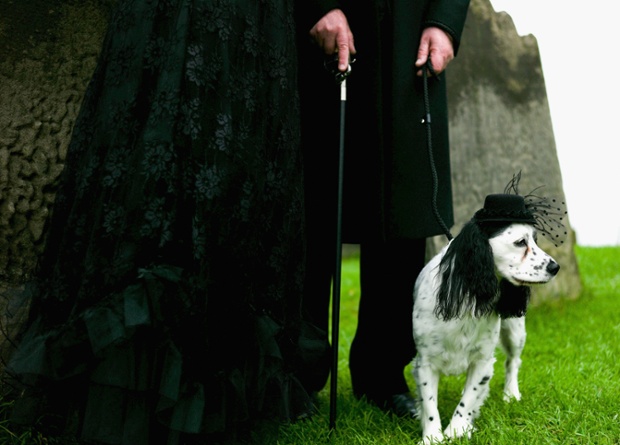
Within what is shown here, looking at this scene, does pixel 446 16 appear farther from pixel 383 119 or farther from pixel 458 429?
pixel 458 429

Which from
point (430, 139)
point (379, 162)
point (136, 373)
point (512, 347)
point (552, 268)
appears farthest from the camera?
point (512, 347)

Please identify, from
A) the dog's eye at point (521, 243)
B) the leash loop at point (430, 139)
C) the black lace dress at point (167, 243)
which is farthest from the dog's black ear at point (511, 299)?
the black lace dress at point (167, 243)

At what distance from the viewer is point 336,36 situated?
95.0 inches

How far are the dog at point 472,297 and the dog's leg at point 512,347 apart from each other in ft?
1.55

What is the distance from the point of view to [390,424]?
2598mm

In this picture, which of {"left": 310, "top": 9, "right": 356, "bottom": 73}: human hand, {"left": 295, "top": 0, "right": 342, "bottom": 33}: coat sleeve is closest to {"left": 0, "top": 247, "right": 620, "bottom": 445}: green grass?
{"left": 310, "top": 9, "right": 356, "bottom": 73}: human hand

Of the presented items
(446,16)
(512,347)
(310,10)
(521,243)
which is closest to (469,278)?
(521,243)

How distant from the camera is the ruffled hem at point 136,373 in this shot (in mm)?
1873

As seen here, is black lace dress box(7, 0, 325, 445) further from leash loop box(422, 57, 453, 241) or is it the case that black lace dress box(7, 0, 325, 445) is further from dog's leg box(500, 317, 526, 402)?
dog's leg box(500, 317, 526, 402)

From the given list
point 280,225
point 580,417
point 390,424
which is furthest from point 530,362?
point 280,225

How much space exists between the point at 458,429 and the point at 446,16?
1489 millimetres

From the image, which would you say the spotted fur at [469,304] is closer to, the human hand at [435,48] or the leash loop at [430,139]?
the leash loop at [430,139]

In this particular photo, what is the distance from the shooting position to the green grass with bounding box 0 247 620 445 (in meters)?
2.37

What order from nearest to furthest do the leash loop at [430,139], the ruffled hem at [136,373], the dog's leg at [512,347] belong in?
the ruffled hem at [136,373] < the leash loop at [430,139] < the dog's leg at [512,347]
